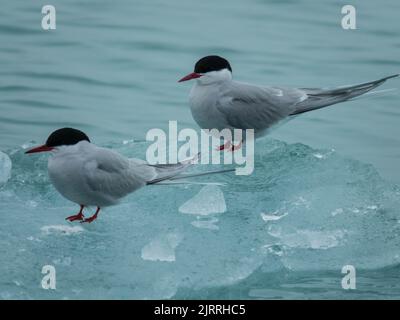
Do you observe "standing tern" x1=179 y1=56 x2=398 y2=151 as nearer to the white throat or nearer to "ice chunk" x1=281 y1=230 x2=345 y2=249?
the white throat

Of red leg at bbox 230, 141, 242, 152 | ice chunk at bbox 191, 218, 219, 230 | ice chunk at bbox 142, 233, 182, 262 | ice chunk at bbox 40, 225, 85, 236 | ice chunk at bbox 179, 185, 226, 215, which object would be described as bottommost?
ice chunk at bbox 142, 233, 182, 262

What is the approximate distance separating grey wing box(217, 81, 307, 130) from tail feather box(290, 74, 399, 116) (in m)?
0.04

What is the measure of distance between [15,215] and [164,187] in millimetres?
860

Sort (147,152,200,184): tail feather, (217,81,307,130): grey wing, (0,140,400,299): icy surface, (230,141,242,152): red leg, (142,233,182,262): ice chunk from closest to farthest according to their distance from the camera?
1. (0,140,400,299): icy surface
2. (142,233,182,262): ice chunk
3. (147,152,200,184): tail feather
4. (217,81,307,130): grey wing
5. (230,141,242,152): red leg

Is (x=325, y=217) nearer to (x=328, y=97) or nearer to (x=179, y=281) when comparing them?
(x=328, y=97)

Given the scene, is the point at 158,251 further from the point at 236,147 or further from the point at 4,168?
the point at 4,168

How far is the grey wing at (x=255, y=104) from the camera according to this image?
203 inches

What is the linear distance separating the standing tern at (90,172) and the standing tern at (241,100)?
495 millimetres

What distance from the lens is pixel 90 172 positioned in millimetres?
4625

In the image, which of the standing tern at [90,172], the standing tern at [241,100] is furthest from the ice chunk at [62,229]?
the standing tern at [241,100]

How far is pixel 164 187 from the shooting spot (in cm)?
537

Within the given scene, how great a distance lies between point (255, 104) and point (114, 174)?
993 millimetres

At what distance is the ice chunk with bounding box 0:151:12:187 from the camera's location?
5359 millimetres

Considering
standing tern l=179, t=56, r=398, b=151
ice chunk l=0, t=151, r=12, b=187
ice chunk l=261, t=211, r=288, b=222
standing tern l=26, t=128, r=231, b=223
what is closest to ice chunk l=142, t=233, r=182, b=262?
standing tern l=26, t=128, r=231, b=223
